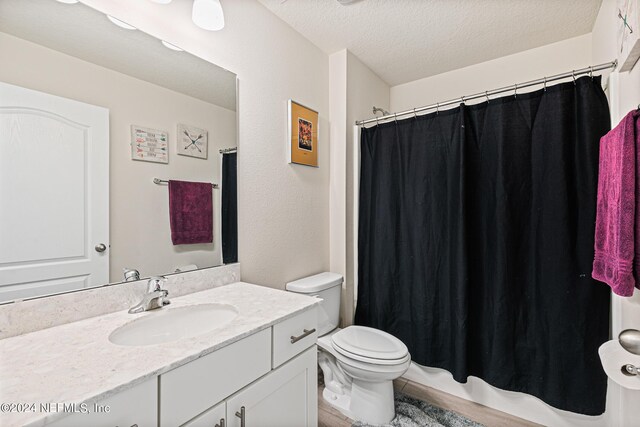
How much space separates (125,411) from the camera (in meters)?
0.62

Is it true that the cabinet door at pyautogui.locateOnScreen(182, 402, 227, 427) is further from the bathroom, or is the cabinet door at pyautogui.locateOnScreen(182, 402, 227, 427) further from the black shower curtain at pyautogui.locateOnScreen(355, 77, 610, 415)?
the black shower curtain at pyautogui.locateOnScreen(355, 77, 610, 415)

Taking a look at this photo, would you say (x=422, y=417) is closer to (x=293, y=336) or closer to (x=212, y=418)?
(x=293, y=336)

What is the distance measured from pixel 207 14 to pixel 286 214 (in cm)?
109

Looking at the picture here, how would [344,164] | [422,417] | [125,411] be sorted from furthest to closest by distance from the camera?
[344,164]
[422,417]
[125,411]

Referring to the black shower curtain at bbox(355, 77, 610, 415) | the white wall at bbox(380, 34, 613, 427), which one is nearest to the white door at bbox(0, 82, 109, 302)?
the black shower curtain at bbox(355, 77, 610, 415)

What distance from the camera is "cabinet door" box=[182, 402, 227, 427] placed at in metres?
0.75

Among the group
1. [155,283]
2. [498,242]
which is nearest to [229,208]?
[155,283]

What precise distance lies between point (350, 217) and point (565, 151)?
131 cm

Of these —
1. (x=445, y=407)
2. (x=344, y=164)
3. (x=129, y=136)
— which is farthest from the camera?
(x=344, y=164)

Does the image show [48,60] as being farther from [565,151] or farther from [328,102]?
[565,151]

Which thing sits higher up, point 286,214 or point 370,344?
point 286,214

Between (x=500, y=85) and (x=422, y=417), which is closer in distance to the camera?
(x=422, y=417)

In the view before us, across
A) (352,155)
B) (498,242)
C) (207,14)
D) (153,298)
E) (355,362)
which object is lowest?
(355,362)

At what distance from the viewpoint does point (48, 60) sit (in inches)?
36.5
